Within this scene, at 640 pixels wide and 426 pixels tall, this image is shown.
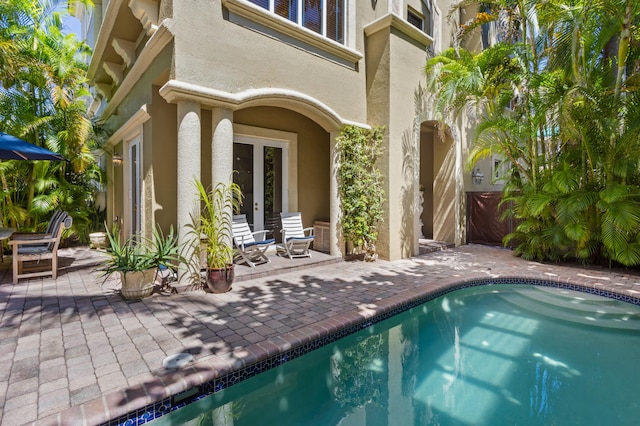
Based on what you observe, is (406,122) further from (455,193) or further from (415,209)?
(455,193)

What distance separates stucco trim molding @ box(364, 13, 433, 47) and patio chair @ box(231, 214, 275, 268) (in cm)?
634

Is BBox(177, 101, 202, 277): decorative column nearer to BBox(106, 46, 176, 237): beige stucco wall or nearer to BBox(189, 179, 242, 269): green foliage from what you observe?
BBox(189, 179, 242, 269): green foliage

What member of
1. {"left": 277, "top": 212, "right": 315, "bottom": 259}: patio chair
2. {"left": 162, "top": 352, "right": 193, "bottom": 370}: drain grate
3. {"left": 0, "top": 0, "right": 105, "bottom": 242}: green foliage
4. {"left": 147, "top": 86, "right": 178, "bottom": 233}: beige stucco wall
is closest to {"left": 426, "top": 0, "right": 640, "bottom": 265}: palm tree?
{"left": 277, "top": 212, "right": 315, "bottom": 259}: patio chair

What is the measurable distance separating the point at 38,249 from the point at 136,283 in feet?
9.39

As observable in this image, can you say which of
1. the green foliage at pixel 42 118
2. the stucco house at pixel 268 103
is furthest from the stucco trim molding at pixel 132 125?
the green foliage at pixel 42 118

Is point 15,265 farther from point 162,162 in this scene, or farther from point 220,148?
point 220,148

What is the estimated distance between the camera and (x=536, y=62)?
9.21 metres

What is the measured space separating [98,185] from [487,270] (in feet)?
47.0

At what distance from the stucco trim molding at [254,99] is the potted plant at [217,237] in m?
1.60

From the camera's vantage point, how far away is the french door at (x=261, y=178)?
905cm

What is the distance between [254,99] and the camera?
23.3ft

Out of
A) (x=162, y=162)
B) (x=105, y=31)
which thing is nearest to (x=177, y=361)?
(x=162, y=162)

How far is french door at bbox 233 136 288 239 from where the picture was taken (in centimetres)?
905

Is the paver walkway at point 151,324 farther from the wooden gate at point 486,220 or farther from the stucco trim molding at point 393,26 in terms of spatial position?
the stucco trim molding at point 393,26
